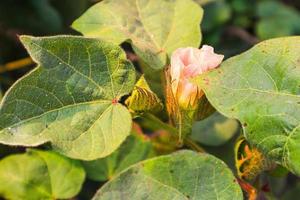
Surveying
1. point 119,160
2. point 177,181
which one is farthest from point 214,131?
point 177,181

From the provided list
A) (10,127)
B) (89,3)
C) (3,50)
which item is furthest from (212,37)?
(10,127)

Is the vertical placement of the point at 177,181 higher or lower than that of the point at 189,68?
lower

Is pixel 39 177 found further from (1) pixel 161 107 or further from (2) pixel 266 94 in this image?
(2) pixel 266 94

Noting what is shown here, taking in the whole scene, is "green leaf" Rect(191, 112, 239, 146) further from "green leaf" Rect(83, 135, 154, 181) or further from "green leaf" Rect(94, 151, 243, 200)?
"green leaf" Rect(94, 151, 243, 200)

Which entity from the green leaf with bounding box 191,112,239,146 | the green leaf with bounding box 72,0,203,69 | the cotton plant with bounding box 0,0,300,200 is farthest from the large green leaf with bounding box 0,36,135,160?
the green leaf with bounding box 191,112,239,146

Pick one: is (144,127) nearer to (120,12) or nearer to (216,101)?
(120,12)

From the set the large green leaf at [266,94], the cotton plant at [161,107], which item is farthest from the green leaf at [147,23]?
the large green leaf at [266,94]

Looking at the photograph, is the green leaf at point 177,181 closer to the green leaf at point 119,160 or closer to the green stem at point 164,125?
the green stem at point 164,125
